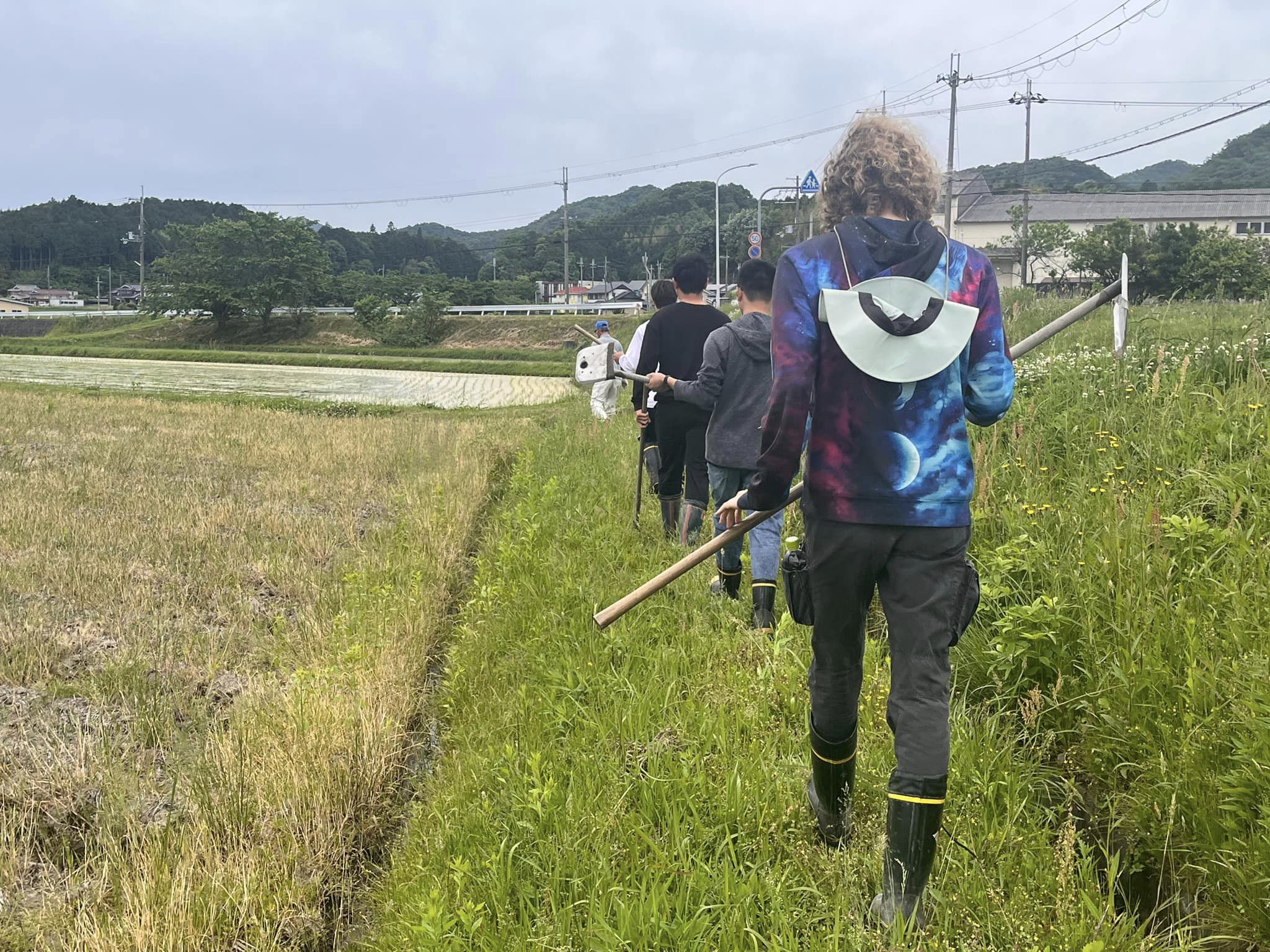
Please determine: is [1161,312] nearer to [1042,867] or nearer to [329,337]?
[1042,867]

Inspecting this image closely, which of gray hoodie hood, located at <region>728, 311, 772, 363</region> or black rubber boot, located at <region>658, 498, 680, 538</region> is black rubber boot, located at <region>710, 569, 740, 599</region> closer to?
black rubber boot, located at <region>658, 498, 680, 538</region>

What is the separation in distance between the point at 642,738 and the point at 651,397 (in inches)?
106

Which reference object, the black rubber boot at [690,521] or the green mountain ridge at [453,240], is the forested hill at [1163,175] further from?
the black rubber boot at [690,521]

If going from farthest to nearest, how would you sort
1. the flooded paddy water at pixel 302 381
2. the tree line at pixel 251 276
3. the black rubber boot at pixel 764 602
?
the tree line at pixel 251 276 < the flooded paddy water at pixel 302 381 < the black rubber boot at pixel 764 602

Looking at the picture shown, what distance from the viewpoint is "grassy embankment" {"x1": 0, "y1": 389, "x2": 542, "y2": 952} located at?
2475mm

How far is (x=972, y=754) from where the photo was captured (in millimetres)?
2684

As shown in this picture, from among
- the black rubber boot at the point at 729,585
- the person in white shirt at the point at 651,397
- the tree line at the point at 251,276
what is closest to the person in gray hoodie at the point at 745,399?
the black rubber boot at the point at 729,585

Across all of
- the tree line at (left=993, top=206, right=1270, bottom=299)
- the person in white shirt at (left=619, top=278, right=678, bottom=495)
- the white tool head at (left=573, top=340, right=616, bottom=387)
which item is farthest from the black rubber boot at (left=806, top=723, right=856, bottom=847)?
the tree line at (left=993, top=206, right=1270, bottom=299)

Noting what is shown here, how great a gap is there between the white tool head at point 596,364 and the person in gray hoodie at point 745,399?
1.35 feet

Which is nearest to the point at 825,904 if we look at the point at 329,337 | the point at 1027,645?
the point at 1027,645

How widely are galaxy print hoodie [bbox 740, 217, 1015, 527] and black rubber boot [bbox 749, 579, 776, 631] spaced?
6.31ft

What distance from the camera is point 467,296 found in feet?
236

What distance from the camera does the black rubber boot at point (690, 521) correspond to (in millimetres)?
4922

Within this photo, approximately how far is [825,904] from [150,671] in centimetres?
342
